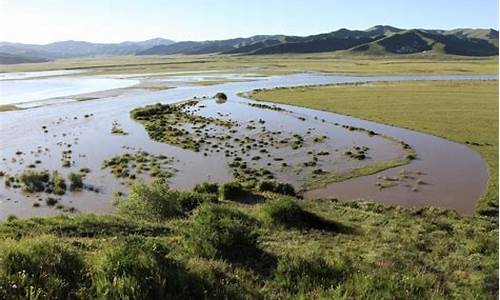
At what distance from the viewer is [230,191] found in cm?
3462

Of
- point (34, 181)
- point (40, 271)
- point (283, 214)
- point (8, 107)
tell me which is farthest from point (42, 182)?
point (8, 107)

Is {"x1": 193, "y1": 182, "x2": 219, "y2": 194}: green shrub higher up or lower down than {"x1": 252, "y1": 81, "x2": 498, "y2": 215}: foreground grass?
lower down

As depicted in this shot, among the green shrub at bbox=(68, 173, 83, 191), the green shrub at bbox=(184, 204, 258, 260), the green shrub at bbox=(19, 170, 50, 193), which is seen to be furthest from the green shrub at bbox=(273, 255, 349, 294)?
the green shrub at bbox=(19, 170, 50, 193)

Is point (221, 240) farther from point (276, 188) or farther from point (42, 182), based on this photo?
point (42, 182)

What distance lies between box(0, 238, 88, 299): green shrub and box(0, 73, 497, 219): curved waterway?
24097 mm

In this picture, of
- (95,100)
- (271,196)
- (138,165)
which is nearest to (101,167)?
(138,165)

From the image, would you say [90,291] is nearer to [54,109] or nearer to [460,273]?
[460,273]

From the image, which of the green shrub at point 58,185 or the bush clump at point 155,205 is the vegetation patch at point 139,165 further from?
the bush clump at point 155,205

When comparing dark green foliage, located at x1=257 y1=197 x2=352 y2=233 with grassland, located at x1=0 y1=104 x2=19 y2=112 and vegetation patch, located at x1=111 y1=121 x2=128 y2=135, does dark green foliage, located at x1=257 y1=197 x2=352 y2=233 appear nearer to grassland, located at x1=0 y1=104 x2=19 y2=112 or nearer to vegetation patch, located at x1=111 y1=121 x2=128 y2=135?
vegetation patch, located at x1=111 y1=121 x2=128 y2=135

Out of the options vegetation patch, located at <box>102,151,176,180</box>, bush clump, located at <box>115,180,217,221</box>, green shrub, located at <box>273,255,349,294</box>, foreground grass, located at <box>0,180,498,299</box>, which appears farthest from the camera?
vegetation patch, located at <box>102,151,176,180</box>

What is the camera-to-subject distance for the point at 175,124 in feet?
236

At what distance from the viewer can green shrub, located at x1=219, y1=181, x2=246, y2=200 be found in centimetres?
3431

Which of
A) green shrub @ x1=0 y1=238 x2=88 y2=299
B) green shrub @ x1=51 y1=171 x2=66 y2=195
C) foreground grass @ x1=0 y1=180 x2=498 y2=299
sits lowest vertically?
green shrub @ x1=51 y1=171 x2=66 y2=195

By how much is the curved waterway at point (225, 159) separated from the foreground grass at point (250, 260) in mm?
12436
